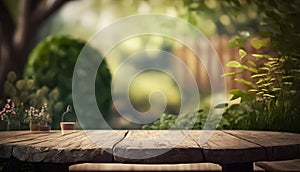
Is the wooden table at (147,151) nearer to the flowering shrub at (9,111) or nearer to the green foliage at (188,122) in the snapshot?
the flowering shrub at (9,111)

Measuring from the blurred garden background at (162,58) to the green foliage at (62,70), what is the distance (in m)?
0.01

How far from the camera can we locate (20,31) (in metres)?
5.23

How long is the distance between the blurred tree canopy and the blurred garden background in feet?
0.04

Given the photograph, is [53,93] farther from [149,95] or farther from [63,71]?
[149,95]

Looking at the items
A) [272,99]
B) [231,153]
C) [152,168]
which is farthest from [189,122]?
[231,153]

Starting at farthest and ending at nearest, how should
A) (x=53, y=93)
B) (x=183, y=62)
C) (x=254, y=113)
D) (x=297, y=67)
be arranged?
(x=183, y=62), (x=53, y=93), (x=254, y=113), (x=297, y=67)

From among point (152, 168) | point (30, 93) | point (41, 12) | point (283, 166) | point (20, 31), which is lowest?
point (152, 168)

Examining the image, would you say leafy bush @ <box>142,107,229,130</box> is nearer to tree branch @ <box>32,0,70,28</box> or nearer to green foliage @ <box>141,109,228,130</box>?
green foliage @ <box>141,109,228,130</box>

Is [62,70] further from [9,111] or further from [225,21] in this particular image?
[225,21]

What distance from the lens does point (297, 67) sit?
12.4 ft

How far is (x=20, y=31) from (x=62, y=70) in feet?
2.57

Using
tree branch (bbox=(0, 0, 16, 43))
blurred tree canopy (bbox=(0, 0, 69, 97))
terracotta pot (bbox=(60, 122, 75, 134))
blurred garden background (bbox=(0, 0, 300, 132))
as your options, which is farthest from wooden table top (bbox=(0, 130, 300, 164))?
tree branch (bbox=(0, 0, 16, 43))

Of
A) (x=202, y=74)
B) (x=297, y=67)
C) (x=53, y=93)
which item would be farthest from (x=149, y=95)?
(x=297, y=67)

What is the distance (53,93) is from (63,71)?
345mm
